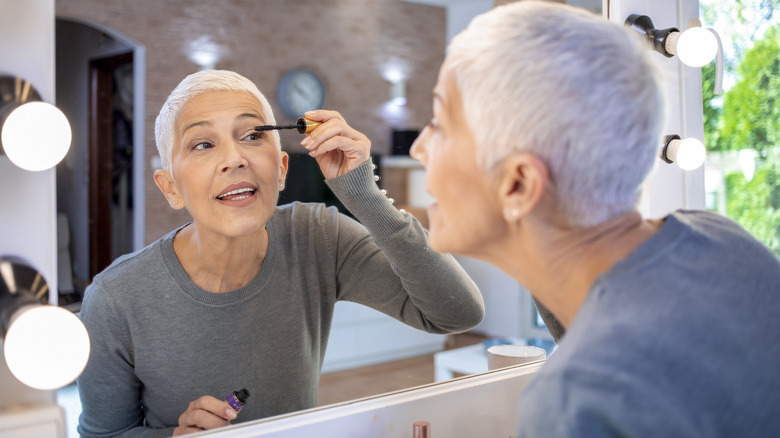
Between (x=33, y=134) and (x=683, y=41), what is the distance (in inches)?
33.1

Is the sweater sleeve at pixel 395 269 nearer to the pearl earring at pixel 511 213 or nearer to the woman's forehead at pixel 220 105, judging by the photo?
the woman's forehead at pixel 220 105

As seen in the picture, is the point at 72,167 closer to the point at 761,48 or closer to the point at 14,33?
the point at 14,33

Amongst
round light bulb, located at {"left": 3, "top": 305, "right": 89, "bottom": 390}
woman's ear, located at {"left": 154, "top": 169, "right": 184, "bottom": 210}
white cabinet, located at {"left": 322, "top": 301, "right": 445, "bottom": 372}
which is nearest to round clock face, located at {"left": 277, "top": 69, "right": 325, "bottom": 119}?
woman's ear, located at {"left": 154, "top": 169, "right": 184, "bottom": 210}

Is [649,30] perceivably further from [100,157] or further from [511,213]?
[100,157]

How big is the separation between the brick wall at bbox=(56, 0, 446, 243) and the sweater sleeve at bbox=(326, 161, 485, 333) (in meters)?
0.08

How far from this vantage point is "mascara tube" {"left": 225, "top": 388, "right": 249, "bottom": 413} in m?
0.71

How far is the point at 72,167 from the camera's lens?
0.61 m

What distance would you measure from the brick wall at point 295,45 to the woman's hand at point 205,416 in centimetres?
19

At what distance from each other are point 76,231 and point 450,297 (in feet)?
1.58

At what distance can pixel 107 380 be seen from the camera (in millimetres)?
668

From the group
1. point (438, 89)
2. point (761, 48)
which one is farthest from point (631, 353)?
point (761, 48)

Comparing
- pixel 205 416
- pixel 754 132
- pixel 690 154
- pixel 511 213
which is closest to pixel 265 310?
pixel 205 416

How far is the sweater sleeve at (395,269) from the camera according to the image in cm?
85

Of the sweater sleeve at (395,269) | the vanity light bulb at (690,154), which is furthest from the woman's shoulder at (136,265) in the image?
the vanity light bulb at (690,154)
